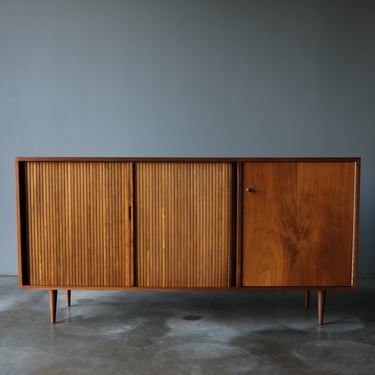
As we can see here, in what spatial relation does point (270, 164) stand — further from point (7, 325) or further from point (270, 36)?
point (7, 325)

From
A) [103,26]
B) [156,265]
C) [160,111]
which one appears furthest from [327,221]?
[103,26]

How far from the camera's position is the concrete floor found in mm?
1467

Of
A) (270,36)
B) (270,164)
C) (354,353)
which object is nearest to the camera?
(354,353)

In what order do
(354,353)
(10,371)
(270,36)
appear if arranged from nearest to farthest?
(10,371) < (354,353) < (270,36)

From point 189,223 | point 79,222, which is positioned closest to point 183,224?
point 189,223

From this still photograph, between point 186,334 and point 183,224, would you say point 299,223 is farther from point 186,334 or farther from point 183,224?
point 186,334

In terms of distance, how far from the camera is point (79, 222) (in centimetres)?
178

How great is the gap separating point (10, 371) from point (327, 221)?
127 cm

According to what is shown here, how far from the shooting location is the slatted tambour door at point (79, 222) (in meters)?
1.76

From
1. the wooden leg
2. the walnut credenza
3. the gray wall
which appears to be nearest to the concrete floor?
the wooden leg

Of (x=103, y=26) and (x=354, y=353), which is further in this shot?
(x=103, y=26)

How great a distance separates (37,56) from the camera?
101 inches

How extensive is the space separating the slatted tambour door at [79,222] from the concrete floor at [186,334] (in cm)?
22

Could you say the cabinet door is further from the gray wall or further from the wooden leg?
the gray wall
